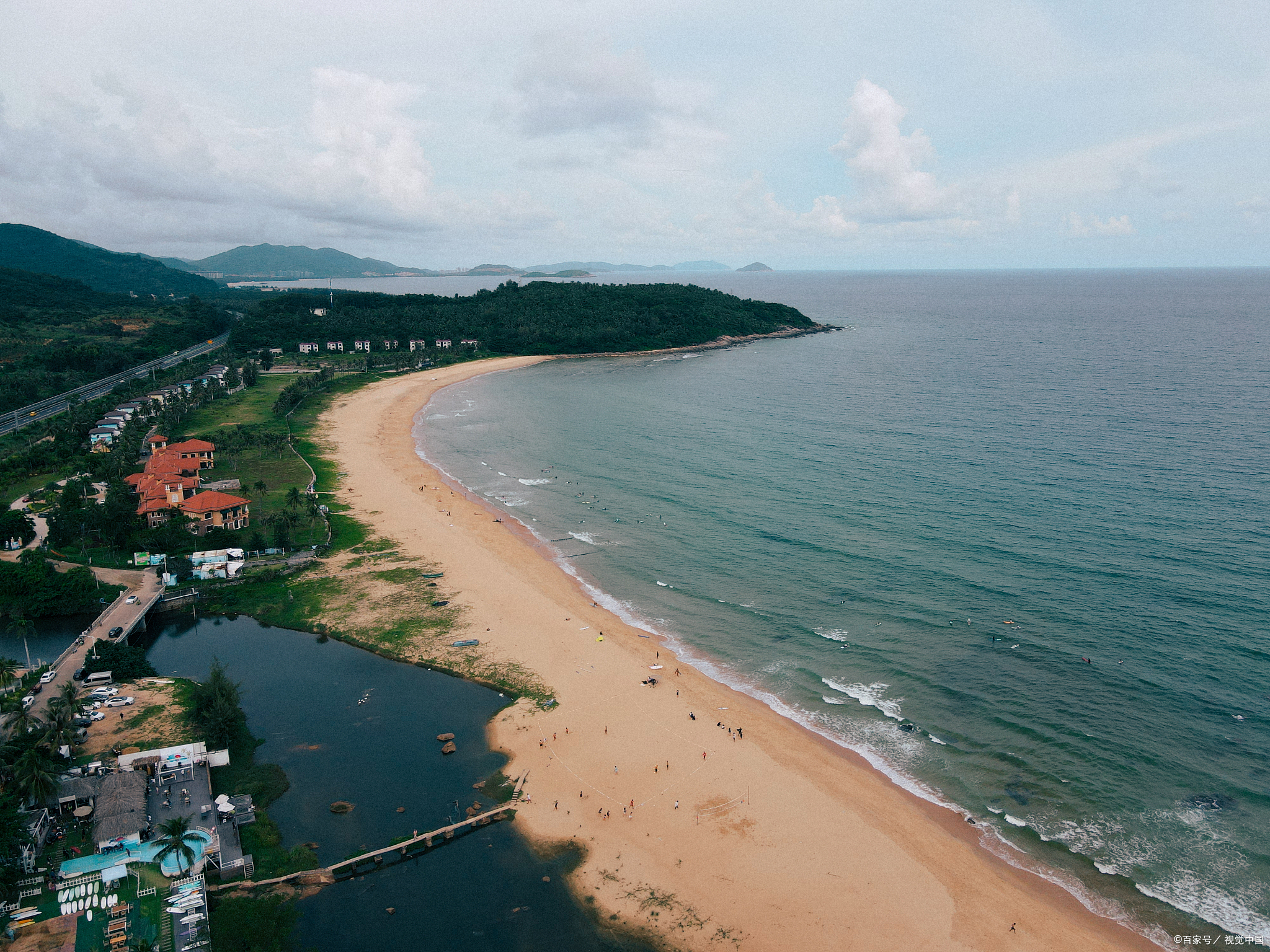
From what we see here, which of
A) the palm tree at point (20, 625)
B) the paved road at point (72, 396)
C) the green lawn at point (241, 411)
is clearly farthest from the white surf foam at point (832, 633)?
the paved road at point (72, 396)

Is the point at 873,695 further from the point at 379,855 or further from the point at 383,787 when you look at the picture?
the point at 379,855

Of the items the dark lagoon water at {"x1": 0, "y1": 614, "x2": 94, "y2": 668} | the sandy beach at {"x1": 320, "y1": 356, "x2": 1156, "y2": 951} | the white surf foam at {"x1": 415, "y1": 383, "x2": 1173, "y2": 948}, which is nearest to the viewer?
the sandy beach at {"x1": 320, "y1": 356, "x2": 1156, "y2": 951}

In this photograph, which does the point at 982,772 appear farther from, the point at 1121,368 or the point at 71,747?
the point at 1121,368

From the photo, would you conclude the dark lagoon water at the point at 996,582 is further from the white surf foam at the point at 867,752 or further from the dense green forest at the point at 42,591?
the dense green forest at the point at 42,591

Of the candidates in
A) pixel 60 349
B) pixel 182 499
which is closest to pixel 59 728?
pixel 182 499

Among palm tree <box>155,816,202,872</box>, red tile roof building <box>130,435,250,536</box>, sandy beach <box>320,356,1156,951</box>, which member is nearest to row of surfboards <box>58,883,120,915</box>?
palm tree <box>155,816,202,872</box>

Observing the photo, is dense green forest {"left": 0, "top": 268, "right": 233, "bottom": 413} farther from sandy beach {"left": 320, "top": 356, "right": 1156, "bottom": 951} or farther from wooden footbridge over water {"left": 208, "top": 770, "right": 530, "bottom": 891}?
wooden footbridge over water {"left": 208, "top": 770, "right": 530, "bottom": 891}

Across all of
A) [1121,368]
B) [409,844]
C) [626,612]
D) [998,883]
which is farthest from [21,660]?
[1121,368]
